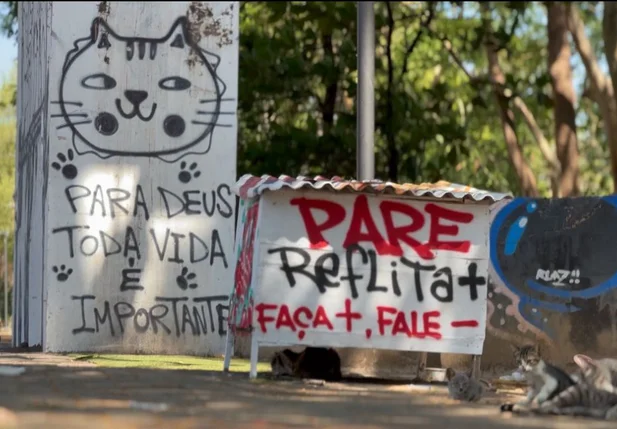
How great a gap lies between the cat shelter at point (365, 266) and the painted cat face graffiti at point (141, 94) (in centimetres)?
447

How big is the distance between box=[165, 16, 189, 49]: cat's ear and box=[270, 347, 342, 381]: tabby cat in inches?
203

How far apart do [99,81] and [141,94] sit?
490mm

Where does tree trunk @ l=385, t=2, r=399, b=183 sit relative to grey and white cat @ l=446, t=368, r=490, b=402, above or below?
above

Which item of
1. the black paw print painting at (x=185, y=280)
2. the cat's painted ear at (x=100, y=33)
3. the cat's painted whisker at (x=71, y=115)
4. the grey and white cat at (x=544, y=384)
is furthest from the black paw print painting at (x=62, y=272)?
the grey and white cat at (x=544, y=384)

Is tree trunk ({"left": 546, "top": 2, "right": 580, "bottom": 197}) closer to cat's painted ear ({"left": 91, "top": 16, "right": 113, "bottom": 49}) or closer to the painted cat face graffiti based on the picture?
the painted cat face graffiti

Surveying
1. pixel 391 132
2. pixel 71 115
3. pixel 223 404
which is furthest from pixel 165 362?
pixel 391 132

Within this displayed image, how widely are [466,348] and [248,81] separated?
12058mm

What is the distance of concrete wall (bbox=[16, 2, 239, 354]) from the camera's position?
14.1 meters

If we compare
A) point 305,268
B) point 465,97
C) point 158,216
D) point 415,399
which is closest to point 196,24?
point 158,216

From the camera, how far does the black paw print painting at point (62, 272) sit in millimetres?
14055

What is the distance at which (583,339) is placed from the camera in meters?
12.5

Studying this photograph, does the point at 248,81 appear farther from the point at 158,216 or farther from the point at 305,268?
the point at 305,268

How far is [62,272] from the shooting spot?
1407 cm

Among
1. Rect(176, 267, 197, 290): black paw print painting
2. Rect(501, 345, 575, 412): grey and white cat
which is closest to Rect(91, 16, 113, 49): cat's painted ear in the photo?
Rect(176, 267, 197, 290): black paw print painting
